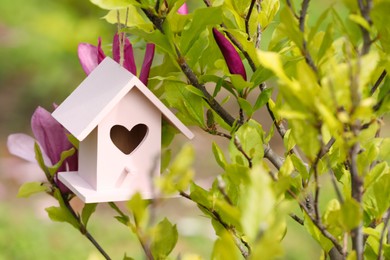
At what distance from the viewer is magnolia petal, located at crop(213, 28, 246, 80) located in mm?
1006

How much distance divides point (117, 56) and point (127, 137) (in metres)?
0.19

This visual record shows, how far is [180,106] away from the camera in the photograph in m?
1.07

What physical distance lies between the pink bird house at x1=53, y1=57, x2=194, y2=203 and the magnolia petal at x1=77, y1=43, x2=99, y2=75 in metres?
0.04

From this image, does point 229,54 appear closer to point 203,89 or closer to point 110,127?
point 203,89

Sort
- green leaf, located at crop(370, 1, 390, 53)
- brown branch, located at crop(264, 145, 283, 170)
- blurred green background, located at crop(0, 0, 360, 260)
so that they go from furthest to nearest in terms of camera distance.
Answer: blurred green background, located at crop(0, 0, 360, 260) → brown branch, located at crop(264, 145, 283, 170) → green leaf, located at crop(370, 1, 390, 53)

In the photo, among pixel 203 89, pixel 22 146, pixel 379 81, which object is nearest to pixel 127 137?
pixel 22 146

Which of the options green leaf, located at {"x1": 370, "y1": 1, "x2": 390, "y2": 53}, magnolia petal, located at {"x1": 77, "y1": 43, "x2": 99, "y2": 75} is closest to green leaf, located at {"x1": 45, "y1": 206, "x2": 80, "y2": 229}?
magnolia petal, located at {"x1": 77, "y1": 43, "x2": 99, "y2": 75}

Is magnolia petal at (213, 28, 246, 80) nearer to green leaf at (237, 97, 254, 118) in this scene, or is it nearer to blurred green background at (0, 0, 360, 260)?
green leaf at (237, 97, 254, 118)

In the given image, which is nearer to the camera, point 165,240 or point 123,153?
point 165,240

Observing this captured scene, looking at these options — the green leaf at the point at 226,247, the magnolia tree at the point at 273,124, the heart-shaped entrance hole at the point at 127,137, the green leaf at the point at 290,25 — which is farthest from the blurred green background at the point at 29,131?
the green leaf at the point at 226,247

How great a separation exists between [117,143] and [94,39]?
14.8 ft

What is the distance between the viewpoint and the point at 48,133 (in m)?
1.20

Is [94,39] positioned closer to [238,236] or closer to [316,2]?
[316,2]

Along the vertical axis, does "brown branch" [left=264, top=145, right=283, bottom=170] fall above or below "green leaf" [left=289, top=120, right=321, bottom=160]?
below
